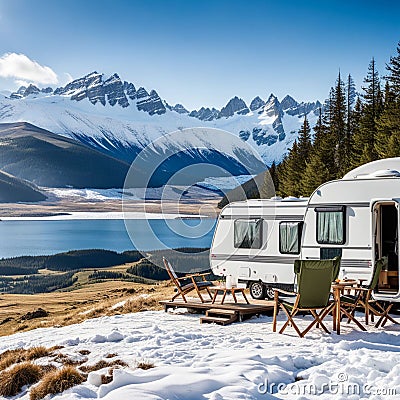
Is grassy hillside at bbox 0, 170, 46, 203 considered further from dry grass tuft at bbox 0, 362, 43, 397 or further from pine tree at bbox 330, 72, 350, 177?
dry grass tuft at bbox 0, 362, 43, 397

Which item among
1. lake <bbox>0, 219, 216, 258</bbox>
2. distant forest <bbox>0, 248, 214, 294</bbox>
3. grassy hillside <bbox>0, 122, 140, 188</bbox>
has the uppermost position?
grassy hillside <bbox>0, 122, 140, 188</bbox>

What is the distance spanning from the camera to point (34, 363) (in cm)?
615

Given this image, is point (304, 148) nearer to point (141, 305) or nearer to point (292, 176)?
point (292, 176)

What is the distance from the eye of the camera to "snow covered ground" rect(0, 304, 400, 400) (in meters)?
4.87

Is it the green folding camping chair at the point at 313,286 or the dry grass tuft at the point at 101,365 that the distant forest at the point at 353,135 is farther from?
the dry grass tuft at the point at 101,365

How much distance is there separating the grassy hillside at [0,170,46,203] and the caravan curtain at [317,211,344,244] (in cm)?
13161

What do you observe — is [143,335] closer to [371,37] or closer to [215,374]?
[215,374]

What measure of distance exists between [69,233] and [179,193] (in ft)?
323

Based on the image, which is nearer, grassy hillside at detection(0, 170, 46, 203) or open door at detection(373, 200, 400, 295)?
open door at detection(373, 200, 400, 295)

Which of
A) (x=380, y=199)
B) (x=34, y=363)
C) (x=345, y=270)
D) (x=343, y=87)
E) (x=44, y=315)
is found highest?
(x=343, y=87)

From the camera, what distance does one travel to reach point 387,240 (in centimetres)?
1009

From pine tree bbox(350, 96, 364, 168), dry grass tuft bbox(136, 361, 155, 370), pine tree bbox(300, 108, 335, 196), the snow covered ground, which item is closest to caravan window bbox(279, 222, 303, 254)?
the snow covered ground

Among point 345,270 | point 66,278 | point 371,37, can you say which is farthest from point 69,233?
point 345,270

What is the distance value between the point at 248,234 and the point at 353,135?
20444 millimetres
